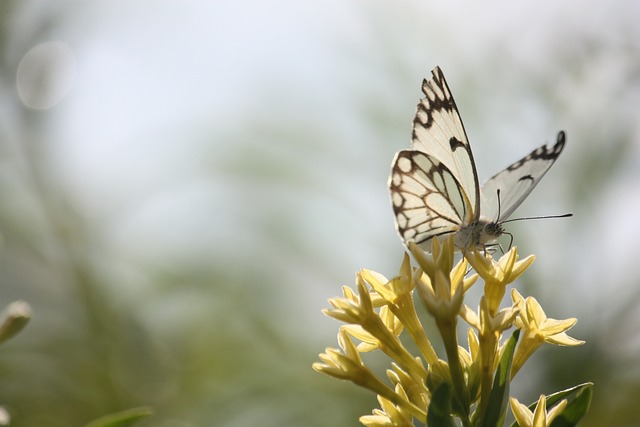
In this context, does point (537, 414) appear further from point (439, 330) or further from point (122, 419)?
point (122, 419)

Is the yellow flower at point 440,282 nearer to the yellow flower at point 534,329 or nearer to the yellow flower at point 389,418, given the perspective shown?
the yellow flower at point 534,329

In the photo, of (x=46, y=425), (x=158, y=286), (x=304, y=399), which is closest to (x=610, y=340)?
(x=304, y=399)

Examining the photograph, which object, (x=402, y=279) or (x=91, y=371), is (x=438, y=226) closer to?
(x=402, y=279)

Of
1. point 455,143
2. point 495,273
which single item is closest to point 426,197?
point 455,143

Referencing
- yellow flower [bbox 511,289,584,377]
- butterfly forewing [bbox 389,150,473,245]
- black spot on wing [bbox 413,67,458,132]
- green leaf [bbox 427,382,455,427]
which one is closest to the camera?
green leaf [bbox 427,382,455,427]

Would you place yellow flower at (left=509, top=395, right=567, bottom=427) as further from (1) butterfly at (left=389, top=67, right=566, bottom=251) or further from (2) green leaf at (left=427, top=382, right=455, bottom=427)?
(1) butterfly at (left=389, top=67, right=566, bottom=251)

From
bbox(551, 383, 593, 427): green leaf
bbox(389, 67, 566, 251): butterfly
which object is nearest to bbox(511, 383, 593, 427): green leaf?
bbox(551, 383, 593, 427): green leaf

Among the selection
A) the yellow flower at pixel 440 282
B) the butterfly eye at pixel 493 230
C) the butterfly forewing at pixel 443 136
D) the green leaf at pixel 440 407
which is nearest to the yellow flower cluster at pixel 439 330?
the yellow flower at pixel 440 282
